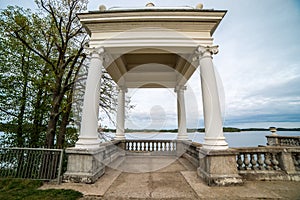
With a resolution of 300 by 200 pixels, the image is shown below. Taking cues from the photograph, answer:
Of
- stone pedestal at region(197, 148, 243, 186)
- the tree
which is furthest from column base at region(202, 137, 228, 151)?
the tree

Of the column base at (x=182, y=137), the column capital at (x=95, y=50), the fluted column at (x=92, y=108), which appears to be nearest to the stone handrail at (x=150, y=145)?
the column base at (x=182, y=137)

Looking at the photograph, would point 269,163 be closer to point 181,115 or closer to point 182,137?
point 182,137

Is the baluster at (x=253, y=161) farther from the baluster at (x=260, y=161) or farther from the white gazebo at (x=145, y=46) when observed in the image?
the white gazebo at (x=145, y=46)

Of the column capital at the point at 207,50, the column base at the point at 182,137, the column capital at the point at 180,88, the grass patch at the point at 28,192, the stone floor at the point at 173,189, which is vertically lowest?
the stone floor at the point at 173,189

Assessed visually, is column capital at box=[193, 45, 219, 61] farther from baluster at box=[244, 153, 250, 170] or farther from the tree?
the tree

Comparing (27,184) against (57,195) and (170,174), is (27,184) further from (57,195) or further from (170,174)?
(170,174)

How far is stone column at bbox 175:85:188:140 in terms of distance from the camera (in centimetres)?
734

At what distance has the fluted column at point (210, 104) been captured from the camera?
363 cm

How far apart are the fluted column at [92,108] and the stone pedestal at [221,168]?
2.94m

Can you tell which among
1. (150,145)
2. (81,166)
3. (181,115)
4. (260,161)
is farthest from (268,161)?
(150,145)

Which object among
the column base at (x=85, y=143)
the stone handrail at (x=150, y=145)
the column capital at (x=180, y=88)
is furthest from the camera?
the stone handrail at (x=150, y=145)

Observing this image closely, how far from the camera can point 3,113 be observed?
6508mm

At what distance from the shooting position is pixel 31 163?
11.7 feet

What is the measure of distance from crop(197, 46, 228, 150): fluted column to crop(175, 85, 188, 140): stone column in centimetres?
338
